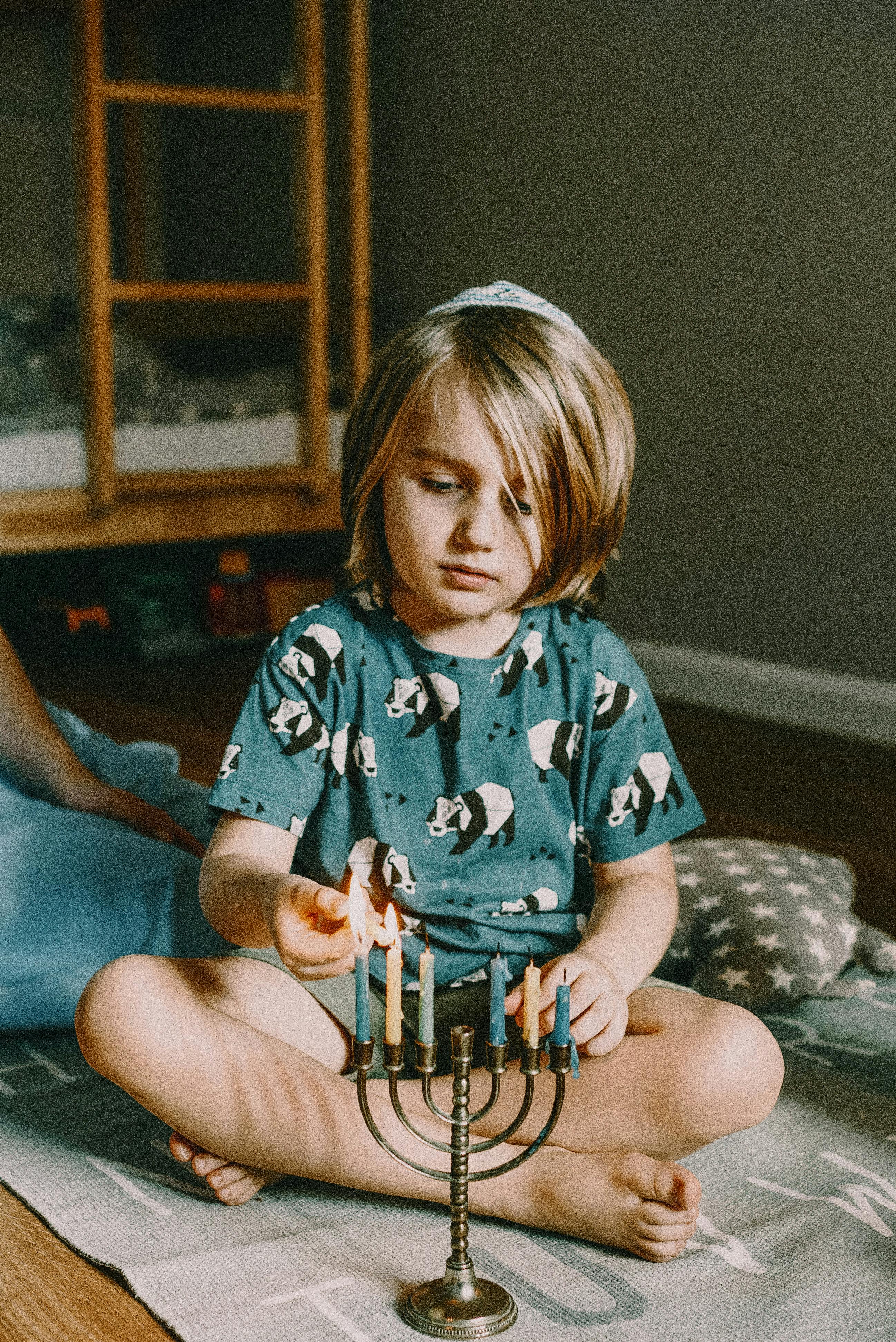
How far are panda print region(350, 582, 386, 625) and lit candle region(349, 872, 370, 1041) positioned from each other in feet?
1.03

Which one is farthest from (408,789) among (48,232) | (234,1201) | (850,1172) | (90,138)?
(48,232)

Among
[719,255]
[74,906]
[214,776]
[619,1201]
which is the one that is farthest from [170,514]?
[619,1201]

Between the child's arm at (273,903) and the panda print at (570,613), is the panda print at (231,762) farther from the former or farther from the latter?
the panda print at (570,613)

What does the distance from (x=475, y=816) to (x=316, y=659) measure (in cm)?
15

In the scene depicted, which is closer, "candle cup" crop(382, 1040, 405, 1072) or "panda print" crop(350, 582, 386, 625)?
"candle cup" crop(382, 1040, 405, 1072)

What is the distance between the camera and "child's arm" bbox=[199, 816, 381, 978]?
705mm

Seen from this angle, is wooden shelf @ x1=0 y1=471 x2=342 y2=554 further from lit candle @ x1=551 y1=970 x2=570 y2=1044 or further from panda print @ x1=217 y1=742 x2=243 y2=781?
lit candle @ x1=551 y1=970 x2=570 y2=1044

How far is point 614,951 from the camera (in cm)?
87

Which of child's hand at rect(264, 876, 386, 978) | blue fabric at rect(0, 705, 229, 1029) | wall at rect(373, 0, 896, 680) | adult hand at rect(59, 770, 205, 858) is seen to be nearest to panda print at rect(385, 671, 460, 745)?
child's hand at rect(264, 876, 386, 978)

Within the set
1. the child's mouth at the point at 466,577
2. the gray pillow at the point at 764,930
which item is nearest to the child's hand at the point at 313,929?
the child's mouth at the point at 466,577

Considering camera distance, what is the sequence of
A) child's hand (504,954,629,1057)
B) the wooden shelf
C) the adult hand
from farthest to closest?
the wooden shelf, the adult hand, child's hand (504,954,629,1057)

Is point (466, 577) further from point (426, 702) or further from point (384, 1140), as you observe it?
point (384, 1140)

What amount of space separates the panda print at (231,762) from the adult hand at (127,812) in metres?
0.40

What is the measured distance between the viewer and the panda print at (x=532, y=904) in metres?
0.92
